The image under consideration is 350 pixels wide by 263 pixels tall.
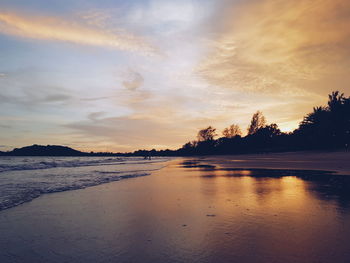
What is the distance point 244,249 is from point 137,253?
1.56m

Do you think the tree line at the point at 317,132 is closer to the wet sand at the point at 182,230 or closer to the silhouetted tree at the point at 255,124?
the silhouetted tree at the point at 255,124

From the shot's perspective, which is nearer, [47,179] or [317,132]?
[47,179]

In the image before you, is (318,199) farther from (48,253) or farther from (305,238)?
(48,253)

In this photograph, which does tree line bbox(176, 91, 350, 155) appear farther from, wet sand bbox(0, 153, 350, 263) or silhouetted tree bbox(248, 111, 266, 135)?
wet sand bbox(0, 153, 350, 263)

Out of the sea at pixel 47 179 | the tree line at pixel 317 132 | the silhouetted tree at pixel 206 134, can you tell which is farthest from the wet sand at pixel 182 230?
the silhouetted tree at pixel 206 134

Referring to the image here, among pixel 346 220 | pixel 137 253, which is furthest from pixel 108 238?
pixel 346 220

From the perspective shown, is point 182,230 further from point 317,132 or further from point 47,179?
point 317,132

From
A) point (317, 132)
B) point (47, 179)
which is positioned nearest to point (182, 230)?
point (47, 179)

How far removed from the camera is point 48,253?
11.4ft

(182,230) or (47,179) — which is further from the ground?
(47,179)

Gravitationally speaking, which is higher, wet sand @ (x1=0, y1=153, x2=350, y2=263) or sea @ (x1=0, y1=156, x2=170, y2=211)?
sea @ (x1=0, y1=156, x2=170, y2=211)

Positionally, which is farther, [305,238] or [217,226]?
[217,226]

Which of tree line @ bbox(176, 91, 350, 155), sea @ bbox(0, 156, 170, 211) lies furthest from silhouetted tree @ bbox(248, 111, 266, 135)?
sea @ bbox(0, 156, 170, 211)

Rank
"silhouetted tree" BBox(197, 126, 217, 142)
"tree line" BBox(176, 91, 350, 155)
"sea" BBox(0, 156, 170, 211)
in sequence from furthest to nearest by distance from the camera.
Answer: "silhouetted tree" BBox(197, 126, 217, 142)
"tree line" BBox(176, 91, 350, 155)
"sea" BBox(0, 156, 170, 211)
